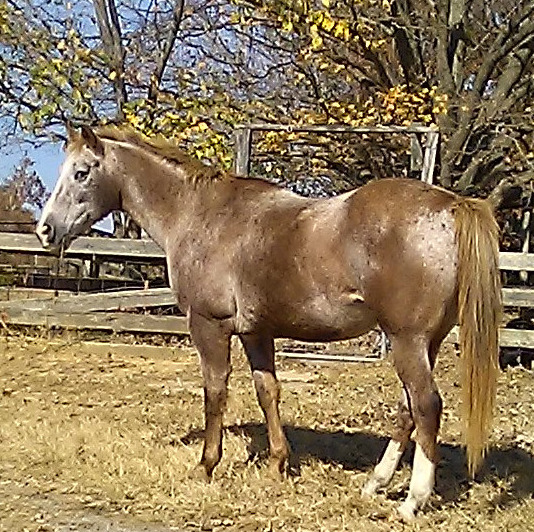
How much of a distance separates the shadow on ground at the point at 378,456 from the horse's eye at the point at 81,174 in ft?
6.17

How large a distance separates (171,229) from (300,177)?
19.1 ft

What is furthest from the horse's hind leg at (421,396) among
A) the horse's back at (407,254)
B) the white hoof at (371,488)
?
the white hoof at (371,488)

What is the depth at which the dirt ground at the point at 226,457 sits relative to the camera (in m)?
4.36

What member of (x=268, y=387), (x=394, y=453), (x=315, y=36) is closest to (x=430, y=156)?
(x=315, y=36)

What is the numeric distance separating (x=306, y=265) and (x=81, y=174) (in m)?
1.55

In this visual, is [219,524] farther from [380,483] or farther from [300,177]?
[300,177]

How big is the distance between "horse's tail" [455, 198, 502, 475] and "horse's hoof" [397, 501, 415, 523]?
15.2 inches

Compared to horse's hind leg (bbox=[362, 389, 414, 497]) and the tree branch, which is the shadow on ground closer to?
horse's hind leg (bbox=[362, 389, 414, 497])

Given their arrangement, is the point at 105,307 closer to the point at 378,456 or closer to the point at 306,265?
the point at 378,456

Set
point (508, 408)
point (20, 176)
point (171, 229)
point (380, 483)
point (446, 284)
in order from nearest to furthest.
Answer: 1. point (446, 284)
2. point (380, 483)
3. point (171, 229)
4. point (508, 408)
5. point (20, 176)

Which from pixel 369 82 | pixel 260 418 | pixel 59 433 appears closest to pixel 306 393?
pixel 260 418

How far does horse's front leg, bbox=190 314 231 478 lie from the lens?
4836mm

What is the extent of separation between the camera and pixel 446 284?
4129 millimetres

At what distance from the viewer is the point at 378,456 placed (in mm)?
5582
